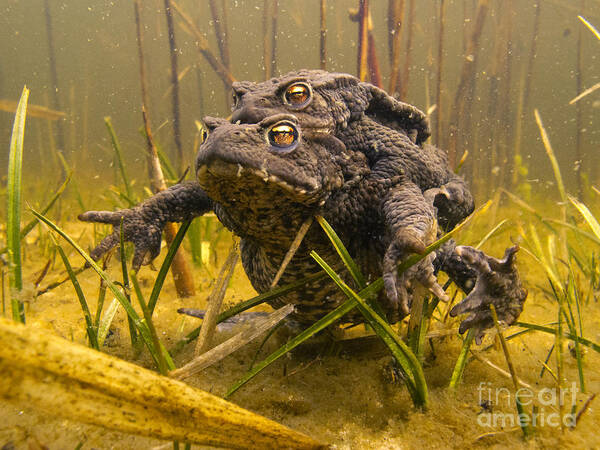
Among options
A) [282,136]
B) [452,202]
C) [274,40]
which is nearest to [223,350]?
[282,136]

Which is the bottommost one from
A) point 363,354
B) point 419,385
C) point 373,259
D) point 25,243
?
point 25,243

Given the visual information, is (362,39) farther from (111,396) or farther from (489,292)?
(111,396)

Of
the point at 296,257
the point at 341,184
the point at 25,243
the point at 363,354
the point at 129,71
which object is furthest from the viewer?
the point at 129,71

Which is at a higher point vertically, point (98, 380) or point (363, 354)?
point (98, 380)

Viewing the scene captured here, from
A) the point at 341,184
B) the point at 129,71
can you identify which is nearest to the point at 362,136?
the point at 341,184

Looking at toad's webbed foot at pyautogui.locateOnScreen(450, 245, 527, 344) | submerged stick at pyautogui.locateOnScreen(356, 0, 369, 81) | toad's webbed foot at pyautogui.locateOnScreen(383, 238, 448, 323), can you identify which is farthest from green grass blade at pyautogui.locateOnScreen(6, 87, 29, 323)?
submerged stick at pyautogui.locateOnScreen(356, 0, 369, 81)

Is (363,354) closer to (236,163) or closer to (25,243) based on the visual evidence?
(236,163)
